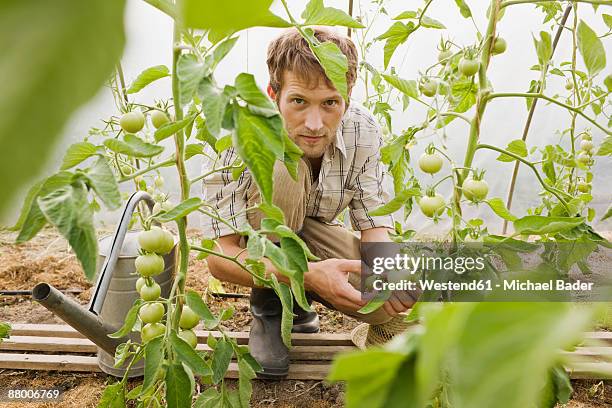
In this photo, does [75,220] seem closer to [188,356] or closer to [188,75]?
[188,75]

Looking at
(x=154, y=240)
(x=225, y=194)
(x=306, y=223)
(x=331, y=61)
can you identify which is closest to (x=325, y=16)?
(x=331, y=61)

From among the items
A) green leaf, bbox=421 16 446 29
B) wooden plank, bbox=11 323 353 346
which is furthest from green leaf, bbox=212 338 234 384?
wooden plank, bbox=11 323 353 346

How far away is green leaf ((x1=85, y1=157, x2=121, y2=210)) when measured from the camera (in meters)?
0.48

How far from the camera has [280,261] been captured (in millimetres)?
734

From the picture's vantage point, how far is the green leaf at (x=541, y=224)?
0.75m

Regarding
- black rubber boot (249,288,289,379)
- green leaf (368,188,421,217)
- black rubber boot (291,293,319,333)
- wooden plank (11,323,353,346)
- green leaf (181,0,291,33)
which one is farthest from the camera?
black rubber boot (291,293,319,333)

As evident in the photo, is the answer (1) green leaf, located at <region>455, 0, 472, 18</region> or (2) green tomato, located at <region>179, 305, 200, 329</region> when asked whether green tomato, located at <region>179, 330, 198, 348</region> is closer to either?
(2) green tomato, located at <region>179, 305, 200, 329</region>

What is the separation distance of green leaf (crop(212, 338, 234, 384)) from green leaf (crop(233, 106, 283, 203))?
0.53 metres

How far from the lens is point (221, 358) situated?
0.92 m

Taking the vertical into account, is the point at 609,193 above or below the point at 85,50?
below

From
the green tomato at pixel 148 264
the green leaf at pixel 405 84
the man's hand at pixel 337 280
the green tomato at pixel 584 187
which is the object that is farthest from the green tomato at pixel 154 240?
the green tomato at pixel 584 187

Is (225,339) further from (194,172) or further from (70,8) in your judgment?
(194,172)

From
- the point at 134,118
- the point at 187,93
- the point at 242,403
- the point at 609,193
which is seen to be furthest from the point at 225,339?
the point at 609,193

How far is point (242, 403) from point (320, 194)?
0.96 metres
